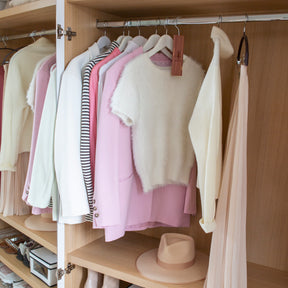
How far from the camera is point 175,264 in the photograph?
125 centimetres

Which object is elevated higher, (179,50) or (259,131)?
(179,50)

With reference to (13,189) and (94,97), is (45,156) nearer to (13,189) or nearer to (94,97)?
(94,97)

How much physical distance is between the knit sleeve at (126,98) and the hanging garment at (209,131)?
0.24 m

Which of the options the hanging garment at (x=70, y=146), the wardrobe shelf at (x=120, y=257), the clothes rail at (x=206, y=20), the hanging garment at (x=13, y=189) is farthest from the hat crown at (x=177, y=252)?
the hanging garment at (x=13, y=189)

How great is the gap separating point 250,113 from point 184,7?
0.47 meters

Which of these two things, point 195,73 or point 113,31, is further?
point 113,31

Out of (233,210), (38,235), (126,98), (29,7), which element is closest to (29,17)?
(29,7)

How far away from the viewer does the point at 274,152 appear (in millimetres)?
1280

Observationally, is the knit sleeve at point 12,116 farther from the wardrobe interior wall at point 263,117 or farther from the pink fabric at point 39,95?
the wardrobe interior wall at point 263,117

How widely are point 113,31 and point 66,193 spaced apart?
0.78 meters

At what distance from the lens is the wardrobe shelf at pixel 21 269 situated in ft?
5.35

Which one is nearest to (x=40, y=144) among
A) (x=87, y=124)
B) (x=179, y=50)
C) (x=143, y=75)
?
(x=87, y=124)

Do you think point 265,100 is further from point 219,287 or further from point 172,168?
point 219,287

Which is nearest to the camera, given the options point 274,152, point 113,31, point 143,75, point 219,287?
point 219,287
